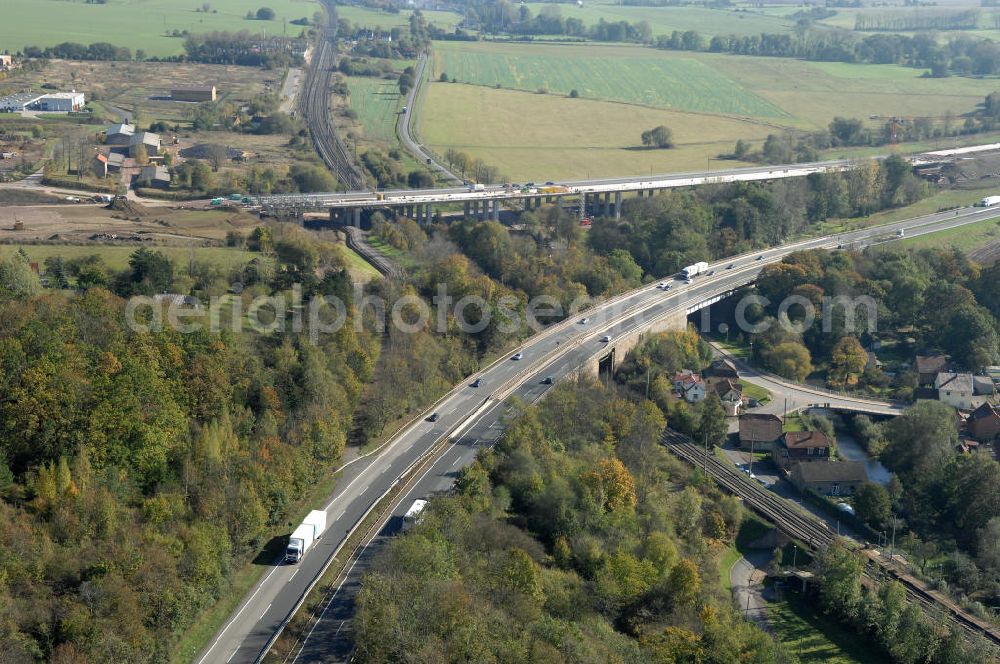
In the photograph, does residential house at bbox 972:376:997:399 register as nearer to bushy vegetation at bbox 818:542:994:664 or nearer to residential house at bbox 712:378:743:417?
residential house at bbox 712:378:743:417

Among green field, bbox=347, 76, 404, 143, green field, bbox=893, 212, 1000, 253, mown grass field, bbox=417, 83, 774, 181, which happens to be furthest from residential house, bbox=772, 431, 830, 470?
green field, bbox=347, 76, 404, 143

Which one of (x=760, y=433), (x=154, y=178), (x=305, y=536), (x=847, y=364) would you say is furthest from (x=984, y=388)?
(x=154, y=178)

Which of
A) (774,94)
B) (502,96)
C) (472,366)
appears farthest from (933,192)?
(472,366)

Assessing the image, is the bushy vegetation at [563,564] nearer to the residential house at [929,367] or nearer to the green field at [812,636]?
the green field at [812,636]

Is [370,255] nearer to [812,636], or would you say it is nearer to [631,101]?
[812,636]

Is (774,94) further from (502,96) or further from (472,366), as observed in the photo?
(472,366)

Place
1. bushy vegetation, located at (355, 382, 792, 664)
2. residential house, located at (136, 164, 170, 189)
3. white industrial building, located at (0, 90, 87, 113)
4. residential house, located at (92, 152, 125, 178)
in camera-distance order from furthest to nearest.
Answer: white industrial building, located at (0, 90, 87, 113), residential house, located at (92, 152, 125, 178), residential house, located at (136, 164, 170, 189), bushy vegetation, located at (355, 382, 792, 664)
